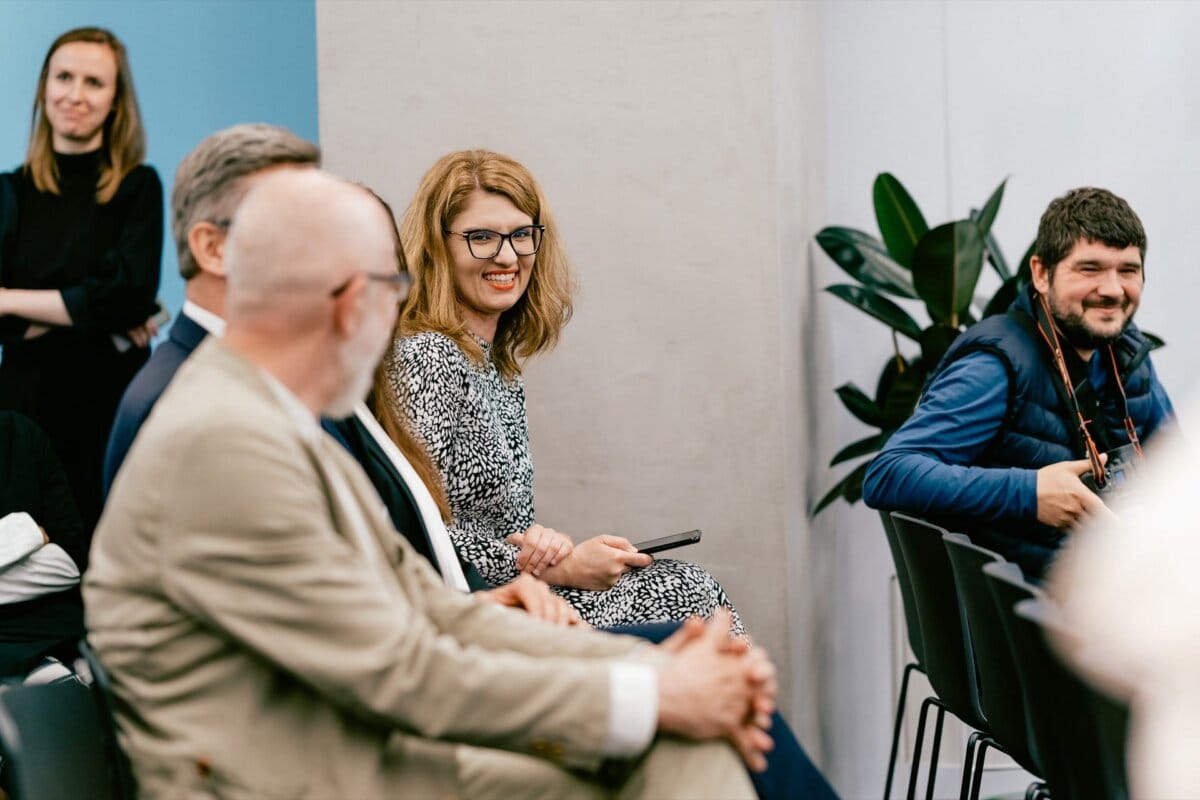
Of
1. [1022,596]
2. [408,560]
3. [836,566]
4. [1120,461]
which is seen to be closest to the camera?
[408,560]

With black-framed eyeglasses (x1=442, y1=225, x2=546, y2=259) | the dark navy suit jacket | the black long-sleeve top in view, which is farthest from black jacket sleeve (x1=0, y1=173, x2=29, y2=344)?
the dark navy suit jacket

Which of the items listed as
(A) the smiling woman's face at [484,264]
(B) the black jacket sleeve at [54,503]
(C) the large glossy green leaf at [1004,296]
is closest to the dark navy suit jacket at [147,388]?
(A) the smiling woman's face at [484,264]

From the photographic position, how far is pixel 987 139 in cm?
419

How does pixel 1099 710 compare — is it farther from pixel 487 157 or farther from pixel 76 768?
pixel 487 157

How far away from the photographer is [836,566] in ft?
13.9

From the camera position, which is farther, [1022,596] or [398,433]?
[398,433]

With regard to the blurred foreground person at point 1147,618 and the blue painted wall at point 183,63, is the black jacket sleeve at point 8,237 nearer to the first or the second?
the blue painted wall at point 183,63

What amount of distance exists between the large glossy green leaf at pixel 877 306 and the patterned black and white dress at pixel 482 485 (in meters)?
1.36

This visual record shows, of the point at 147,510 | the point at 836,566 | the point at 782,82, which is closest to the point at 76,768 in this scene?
the point at 147,510

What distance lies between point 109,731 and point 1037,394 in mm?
2193

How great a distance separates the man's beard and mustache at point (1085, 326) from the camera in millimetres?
2938

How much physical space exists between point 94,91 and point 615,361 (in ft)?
4.77

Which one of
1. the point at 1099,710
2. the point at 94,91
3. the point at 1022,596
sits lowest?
the point at 1099,710

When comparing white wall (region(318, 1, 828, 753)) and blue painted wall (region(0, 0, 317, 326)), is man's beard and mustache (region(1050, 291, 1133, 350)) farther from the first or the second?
blue painted wall (region(0, 0, 317, 326))
